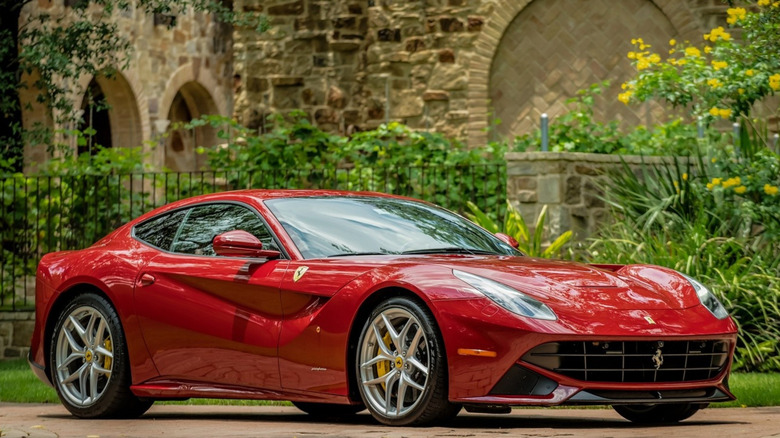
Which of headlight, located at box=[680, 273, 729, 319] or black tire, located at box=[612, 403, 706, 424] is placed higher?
headlight, located at box=[680, 273, 729, 319]

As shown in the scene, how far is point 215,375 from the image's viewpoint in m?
8.27

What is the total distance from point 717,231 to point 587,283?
20.8 feet

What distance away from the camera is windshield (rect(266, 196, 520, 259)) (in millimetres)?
8141

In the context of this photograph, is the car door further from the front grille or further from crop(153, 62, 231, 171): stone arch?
crop(153, 62, 231, 171): stone arch

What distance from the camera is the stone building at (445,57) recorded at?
19.5m

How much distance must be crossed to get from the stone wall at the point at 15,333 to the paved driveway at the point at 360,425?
215 inches

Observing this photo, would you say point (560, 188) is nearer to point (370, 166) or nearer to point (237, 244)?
point (370, 166)

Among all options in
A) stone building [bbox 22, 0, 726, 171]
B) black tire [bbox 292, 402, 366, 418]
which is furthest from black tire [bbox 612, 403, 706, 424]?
stone building [bbox 22, 0, 726, 171]

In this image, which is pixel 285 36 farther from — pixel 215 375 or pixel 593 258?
pixel 215 375

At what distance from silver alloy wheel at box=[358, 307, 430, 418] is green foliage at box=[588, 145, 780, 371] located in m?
5.18

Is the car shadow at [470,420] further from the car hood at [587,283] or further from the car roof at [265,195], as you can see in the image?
the car roof at [265,195]

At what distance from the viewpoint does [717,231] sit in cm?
1346

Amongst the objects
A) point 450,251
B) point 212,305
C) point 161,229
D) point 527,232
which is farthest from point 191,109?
point 450,251

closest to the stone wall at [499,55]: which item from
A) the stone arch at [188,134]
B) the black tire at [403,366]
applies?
the stone arch at [188,134]
